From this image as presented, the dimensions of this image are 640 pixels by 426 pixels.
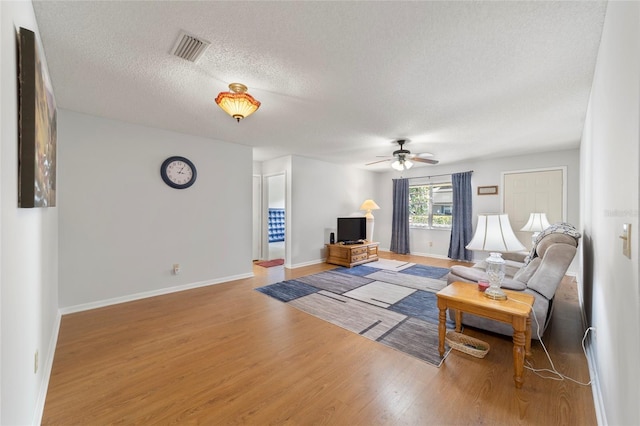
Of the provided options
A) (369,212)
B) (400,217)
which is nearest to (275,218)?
(369,212)

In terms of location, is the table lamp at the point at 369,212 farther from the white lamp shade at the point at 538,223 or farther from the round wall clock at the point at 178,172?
the round wall clock at the point at 178,172

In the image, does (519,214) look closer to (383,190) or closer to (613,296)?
(383,190)

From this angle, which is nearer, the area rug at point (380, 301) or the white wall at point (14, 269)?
the white wall at point (14, 269)

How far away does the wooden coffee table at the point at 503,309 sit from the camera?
1818 millimetres

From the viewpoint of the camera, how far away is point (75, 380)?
75.9 inches

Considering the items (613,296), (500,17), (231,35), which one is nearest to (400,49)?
(500,17)

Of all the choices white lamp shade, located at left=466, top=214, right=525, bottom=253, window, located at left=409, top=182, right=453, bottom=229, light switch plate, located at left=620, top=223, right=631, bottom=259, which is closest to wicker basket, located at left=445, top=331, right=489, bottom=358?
white lamp shade, located at left=466, top=214, right=525, bottom=253

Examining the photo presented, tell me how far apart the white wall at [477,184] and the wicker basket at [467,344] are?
4034mm

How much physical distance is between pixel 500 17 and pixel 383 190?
6.20 m

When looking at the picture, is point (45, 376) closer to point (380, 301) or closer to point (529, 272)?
point (380, 301)

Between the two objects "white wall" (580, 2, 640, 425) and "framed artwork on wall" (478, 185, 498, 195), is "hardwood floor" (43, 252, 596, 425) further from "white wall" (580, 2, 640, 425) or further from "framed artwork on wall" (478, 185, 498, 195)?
"framed artwork on wall" (478, 185, 498, 195)

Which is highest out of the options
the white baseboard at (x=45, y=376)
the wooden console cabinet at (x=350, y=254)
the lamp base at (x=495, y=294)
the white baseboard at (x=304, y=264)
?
the lamp base at (x=495, y=294)

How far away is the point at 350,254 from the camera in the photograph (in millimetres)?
5543

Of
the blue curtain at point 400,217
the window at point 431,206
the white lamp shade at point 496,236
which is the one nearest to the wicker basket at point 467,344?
the white lamp shade at point 496,236
